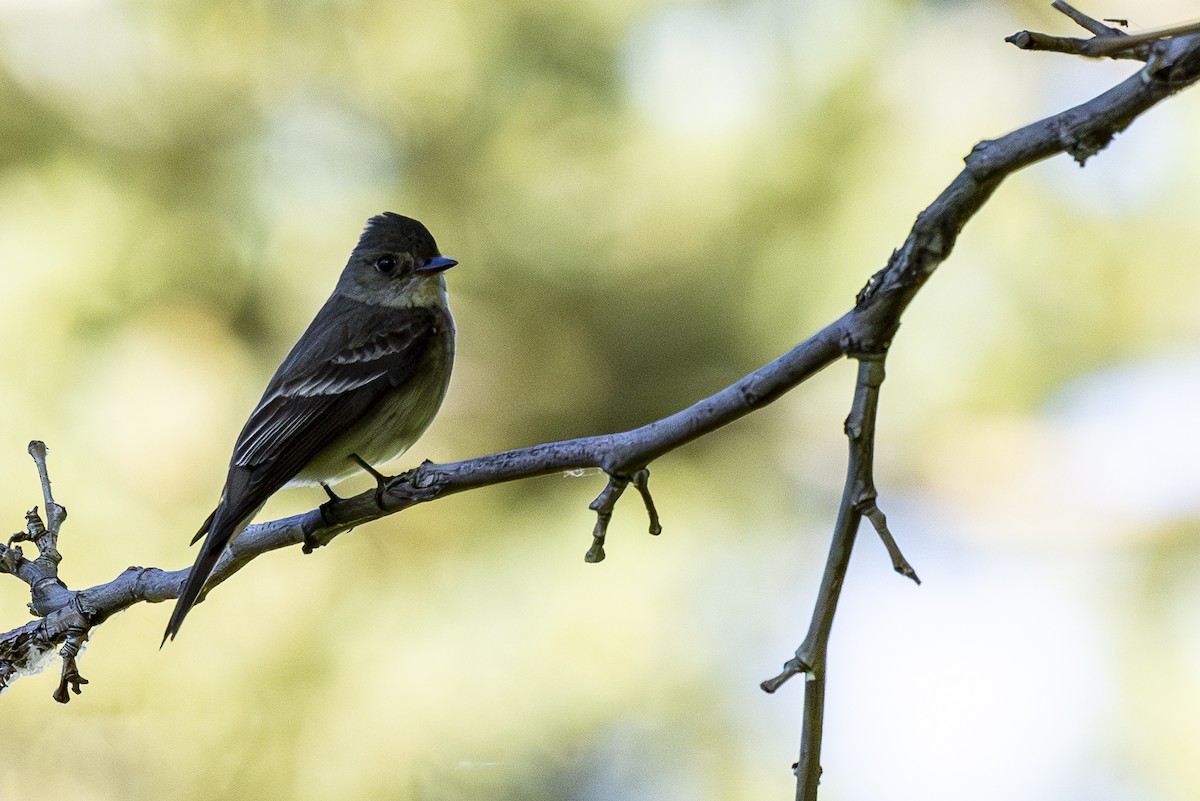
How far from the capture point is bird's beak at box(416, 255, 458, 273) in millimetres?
3557

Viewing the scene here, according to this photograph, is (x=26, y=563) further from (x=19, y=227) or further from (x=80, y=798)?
(x=19, y=227)

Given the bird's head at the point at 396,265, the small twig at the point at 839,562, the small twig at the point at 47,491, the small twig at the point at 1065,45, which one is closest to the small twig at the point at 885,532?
the small twig at the point at 839,562

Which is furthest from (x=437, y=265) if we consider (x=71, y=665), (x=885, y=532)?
(x=885, y=532)

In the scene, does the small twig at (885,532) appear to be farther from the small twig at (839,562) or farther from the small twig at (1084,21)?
the small twig at (1084,21)

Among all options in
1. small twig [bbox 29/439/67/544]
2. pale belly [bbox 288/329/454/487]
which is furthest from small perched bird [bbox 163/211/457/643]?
small twig [bbox 29/439/67/544]

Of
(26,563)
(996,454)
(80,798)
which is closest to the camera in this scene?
(26,563)

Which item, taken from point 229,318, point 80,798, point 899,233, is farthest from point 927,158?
point 80,798

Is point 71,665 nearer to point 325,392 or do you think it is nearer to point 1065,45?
point 325,392

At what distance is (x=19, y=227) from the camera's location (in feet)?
14.9

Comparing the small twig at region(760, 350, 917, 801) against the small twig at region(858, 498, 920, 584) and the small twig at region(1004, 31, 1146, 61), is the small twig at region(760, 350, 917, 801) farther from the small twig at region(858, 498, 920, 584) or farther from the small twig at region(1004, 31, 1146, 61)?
the small twig at region(1004, 31, 1146, 61)

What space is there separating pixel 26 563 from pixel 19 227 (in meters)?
2.24

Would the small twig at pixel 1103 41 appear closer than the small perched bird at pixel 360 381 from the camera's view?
Yes

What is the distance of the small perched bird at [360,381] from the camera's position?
3031mm

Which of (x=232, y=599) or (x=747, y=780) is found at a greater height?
(x=232, y=599)
